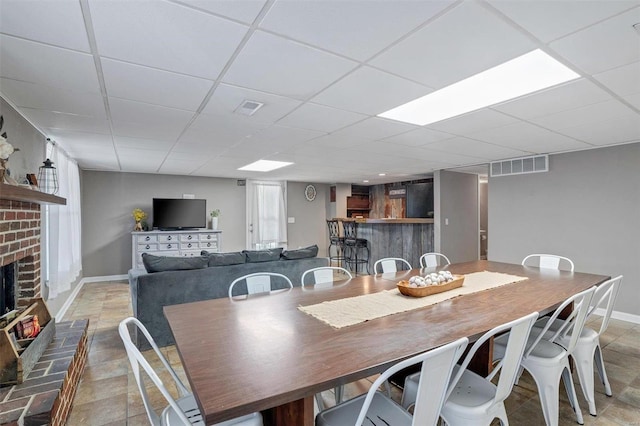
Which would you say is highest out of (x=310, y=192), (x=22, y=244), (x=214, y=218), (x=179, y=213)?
(x=310, y=192)

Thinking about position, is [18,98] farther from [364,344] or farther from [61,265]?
[364,344]

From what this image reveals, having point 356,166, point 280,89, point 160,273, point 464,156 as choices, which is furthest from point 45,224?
point 464,156

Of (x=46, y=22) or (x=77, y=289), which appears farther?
(x=77, y=289)

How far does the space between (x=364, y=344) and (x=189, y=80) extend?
1.94 metres

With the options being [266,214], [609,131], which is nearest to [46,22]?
[609,131]

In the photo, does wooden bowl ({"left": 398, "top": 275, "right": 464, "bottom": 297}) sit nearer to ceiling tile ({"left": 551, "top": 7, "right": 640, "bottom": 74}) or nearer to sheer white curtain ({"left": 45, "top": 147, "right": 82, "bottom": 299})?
ceiling tile ({"left": 551, "top": 7, "right": 640, "bottom": 74})

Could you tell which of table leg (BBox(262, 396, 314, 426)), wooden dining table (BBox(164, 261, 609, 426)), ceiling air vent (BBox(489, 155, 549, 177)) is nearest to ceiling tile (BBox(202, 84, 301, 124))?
wooden dining table (BBox(164, 261, 609, 426))

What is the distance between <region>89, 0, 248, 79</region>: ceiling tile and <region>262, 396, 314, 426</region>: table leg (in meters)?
1.64

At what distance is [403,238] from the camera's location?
6.32m

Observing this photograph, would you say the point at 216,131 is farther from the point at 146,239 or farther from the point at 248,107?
the point at 146,239

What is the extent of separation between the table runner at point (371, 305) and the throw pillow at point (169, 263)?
6.18 feet

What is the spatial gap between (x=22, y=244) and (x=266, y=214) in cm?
593

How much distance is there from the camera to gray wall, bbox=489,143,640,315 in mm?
3941

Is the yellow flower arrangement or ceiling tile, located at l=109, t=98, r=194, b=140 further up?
ceiling tile, located at l=109, t=98, r=194, b=140
